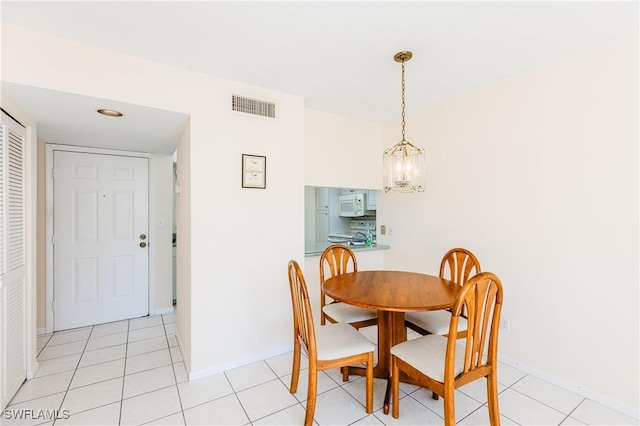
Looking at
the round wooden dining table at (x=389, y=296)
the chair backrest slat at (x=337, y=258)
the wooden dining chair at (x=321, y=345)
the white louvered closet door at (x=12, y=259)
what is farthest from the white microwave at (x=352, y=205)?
the white louvered closet door at (x=12, y=259)

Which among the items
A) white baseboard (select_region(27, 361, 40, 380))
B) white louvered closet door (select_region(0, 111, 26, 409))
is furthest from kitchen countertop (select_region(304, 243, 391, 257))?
white baseboard (select_region(27, 361, 40, 380))

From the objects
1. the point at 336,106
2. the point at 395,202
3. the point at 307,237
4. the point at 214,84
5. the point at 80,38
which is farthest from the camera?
the point at 307,237

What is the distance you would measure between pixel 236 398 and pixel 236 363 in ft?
1.44

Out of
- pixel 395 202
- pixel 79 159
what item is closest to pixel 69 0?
pixel 79 159

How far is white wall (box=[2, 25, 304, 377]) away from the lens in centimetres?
201

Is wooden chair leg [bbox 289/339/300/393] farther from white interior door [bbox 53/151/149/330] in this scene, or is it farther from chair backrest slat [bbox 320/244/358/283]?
white interior door [bbox 53/151/149/330]

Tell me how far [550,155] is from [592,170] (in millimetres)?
274

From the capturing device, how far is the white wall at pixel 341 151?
121 inches

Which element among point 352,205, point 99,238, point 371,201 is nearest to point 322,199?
point 352,205

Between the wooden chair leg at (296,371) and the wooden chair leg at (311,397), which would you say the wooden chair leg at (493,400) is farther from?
the wooden chair leg at (296,371)

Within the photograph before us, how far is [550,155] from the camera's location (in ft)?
7.08

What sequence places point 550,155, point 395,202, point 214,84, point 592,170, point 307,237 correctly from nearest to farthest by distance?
point 592,170
point 550,155
point 214,84
point 395,202
point 307,237

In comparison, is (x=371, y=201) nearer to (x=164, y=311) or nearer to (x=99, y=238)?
(x=164, y=311)

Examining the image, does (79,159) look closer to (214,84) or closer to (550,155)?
(214,84)
